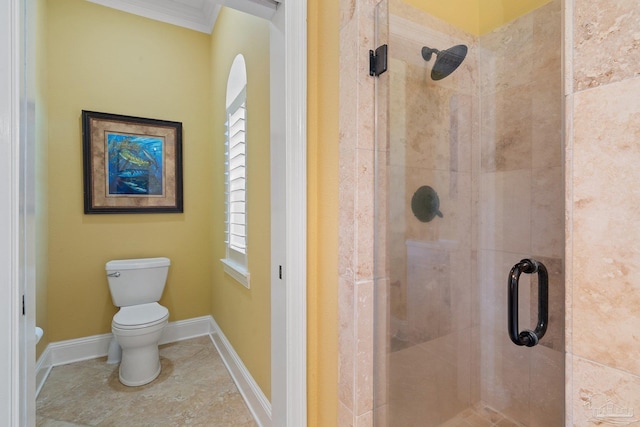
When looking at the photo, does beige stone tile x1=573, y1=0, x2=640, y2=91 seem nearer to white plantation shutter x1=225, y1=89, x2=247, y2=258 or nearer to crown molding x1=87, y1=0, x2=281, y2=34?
white plantation shutter x1=225, y1=89, x2=247, y2=258

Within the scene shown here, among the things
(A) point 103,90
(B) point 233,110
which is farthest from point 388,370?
(A) point 103,90

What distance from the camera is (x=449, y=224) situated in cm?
108

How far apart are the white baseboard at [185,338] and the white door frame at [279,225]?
0.54 metres

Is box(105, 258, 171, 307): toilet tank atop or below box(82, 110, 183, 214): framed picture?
below

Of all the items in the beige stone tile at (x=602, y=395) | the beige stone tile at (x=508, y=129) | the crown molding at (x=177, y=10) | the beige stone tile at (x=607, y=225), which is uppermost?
the crown molding at (x=177, y=10)

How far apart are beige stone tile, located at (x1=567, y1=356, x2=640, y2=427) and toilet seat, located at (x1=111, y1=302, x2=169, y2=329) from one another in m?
2.35

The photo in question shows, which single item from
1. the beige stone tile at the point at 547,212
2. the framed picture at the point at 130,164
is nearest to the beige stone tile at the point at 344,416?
the beige stone tile at the point at 547,212

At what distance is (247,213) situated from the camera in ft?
6.46

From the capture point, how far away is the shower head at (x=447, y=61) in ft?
3.48

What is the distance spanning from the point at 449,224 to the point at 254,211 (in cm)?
116

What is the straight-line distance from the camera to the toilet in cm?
209

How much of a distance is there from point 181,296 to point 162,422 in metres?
1.22

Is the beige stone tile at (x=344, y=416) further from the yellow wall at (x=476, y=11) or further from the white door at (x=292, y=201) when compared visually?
the yellow wall at (x=476, y=11)

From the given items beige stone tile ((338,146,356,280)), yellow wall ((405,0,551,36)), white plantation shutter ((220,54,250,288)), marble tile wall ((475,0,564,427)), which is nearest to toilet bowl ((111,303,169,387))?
white plantation shutter ((220,54,250,288))
